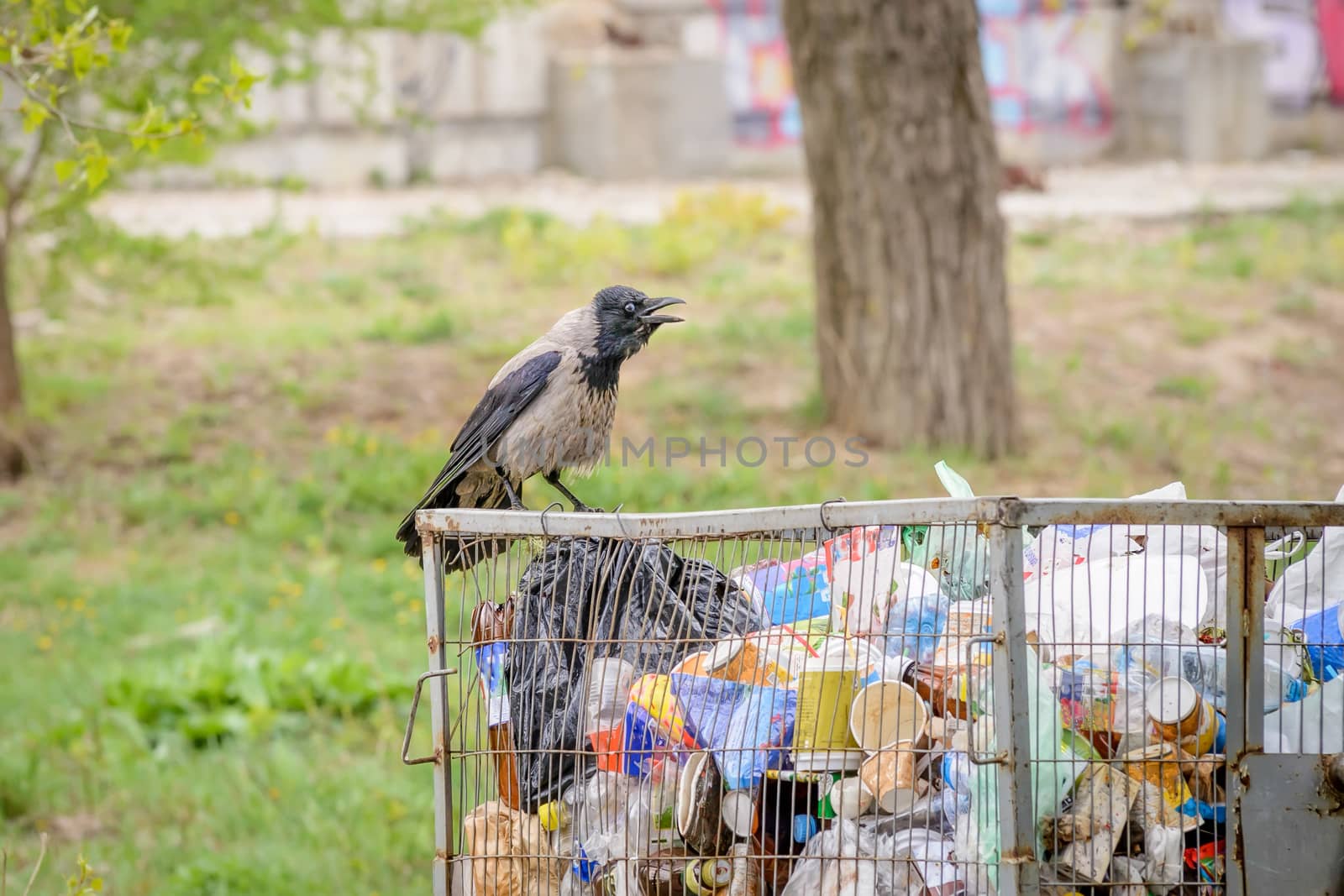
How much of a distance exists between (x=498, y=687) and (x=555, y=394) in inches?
35.7

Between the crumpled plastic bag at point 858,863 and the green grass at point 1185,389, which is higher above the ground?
the crumpled plastic bag at point 858,863

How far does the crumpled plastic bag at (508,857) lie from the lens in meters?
2.92

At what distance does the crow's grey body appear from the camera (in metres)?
3.58

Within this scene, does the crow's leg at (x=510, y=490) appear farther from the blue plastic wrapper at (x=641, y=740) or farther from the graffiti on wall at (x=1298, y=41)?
the graffiti on wall at (x=1298, y=41)

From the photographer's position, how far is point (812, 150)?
26.7ft

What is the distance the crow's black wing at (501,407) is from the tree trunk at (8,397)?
6051 mm

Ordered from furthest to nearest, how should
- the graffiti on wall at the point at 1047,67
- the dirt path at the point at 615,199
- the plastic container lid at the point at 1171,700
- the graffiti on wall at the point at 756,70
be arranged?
the graffiti on wall at the point at 756,70
the graffiti on wall at the point at 1047,67
the dirt path at the point at 615,199
the plastic container lid at the point at 1171,700

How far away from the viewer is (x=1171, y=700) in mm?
2666

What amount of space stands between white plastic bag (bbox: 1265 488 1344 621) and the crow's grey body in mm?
1596

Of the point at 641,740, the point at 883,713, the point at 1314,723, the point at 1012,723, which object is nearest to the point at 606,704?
the point at 641,740

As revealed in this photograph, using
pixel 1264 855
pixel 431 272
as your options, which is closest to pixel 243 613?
pixel 1264 855

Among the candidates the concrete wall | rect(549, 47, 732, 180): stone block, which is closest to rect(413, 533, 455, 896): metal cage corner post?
the concrete wall

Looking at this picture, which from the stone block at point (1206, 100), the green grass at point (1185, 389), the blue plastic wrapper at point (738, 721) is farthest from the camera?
the stone block at point (1206, 100)

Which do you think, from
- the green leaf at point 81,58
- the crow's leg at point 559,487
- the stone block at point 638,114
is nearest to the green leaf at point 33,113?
the green leaf at point 81,58
